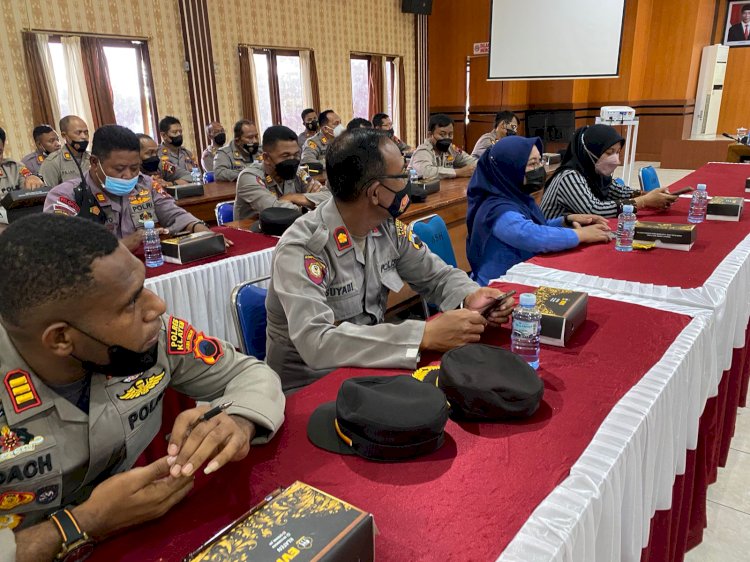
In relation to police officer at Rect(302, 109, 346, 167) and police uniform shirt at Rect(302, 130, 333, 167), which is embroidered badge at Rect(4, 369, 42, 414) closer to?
police uniform shirt at Rect(302, 130, 333, 167)

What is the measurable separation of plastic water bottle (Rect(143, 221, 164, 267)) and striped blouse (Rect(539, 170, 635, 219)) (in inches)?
81.9

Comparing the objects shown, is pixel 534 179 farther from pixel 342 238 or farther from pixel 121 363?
pixel 121 363

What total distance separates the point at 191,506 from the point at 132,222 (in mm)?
2312

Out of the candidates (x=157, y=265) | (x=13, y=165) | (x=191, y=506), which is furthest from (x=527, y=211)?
(x=13, y=165)

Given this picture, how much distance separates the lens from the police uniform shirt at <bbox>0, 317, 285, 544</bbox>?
85 centimetres

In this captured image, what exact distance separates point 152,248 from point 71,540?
6.39ft

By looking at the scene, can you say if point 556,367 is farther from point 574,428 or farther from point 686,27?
point 686,27

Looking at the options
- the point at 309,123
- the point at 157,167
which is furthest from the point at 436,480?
the point at 309,123

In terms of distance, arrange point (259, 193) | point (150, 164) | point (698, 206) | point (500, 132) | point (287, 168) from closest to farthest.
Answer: point (698, 206) < point (259, 193) < point (287, 168) < point (150, 164) < point (500, 132)

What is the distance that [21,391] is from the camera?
0.85 meters

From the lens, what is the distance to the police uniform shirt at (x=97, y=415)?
33.3 inches

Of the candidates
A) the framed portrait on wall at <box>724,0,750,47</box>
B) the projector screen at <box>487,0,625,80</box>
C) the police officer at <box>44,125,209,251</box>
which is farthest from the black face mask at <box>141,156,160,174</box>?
the framed portrait on wall at <box>724,0,750,47</box>

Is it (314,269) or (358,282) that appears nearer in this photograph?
(314,269)

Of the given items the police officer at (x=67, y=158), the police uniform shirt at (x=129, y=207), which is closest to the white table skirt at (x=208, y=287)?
the police uniform shirt at (x=129, y=207)
